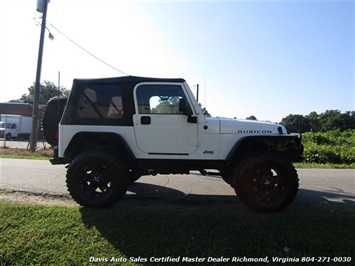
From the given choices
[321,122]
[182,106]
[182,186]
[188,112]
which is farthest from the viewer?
[321,122]

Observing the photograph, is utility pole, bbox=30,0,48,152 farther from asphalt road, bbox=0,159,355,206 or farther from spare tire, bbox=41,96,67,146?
spare tire, bbox=41,96,67,146

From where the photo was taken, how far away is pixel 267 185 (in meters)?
4.29

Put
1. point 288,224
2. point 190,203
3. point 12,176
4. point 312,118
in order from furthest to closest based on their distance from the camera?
point 312,118, point 12,176, point 190,203, point 288,224

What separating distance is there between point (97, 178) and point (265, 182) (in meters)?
2.75

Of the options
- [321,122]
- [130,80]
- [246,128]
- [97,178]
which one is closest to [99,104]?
[130,80]

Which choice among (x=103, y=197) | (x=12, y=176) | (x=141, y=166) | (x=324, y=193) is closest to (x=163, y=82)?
(x=141, y=166)

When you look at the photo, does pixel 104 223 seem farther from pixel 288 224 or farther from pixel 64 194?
pixel 288 224

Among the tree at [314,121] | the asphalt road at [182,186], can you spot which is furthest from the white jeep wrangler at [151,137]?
the tree at [314,121]

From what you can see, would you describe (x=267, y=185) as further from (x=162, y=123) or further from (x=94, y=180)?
(x=94, y=180)

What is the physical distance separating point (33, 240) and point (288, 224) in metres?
3.28

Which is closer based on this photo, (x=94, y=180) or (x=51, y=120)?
(x=94, y=180)

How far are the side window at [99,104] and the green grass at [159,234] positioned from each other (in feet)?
5.16

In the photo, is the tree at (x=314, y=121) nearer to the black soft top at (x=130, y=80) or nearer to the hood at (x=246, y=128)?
the hood at (x=246, y=128)

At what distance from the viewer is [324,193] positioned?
5.72 metres
